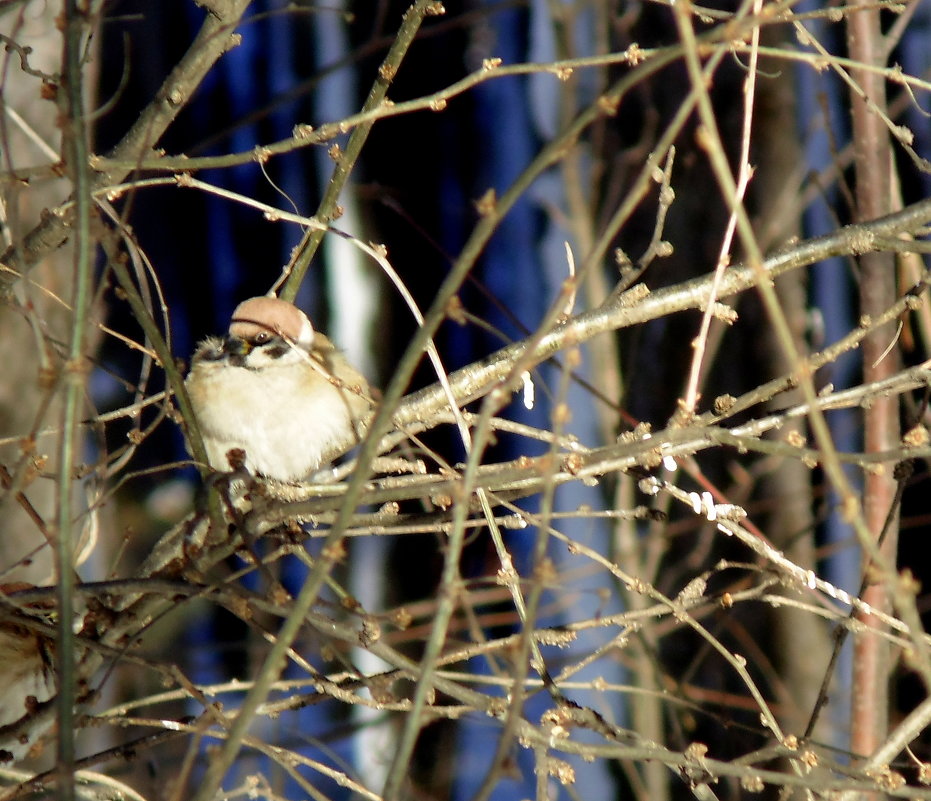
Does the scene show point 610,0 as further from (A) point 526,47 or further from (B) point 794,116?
(A) point 526,47

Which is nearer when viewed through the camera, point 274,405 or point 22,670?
point 22,670

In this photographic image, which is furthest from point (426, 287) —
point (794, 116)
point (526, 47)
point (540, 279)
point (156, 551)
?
point (156, 551)

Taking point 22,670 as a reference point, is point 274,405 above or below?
above

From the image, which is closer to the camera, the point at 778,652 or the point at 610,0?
the point at 778,652

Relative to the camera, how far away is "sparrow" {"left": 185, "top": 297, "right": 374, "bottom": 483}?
2.99 meters

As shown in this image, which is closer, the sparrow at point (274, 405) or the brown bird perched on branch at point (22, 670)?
the brown bird perched on branch at point (22, 670)

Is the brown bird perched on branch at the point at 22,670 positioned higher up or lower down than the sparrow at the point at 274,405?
lower down

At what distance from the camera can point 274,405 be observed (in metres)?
3.03

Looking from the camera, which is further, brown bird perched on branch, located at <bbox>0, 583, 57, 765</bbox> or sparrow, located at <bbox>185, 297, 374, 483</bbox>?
sparrow, located at <bbox>185, 297, 374, 483</bbox>

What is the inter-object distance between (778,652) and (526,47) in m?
4.54

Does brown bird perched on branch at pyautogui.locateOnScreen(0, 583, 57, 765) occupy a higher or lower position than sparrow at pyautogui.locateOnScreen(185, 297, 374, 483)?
lower

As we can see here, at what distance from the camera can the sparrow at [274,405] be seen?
9.82ft

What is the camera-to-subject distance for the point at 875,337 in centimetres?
277

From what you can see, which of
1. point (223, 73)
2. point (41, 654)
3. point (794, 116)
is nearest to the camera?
point (41, 654)
